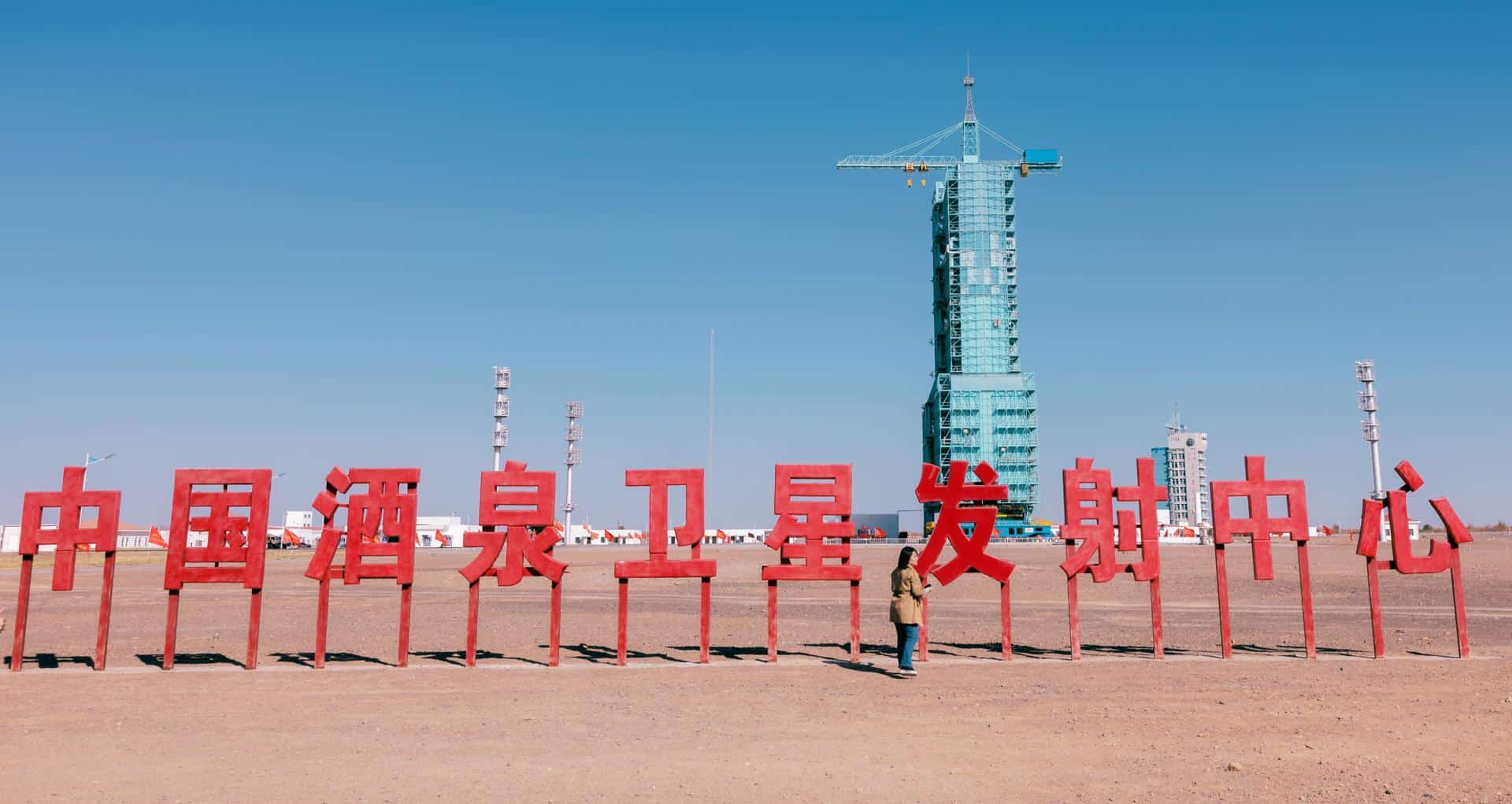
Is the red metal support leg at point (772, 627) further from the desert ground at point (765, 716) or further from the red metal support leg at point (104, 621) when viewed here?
the red metal support leg at point (104, 621)

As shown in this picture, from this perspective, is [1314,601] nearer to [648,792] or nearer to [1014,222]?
[648,792]

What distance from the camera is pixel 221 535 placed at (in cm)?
1622

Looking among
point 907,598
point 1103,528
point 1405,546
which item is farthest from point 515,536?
point 1405,546

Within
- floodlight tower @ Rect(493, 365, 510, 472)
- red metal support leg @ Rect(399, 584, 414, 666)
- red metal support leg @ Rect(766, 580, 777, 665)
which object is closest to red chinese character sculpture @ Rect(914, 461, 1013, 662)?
red metal support leg @ Rect(766, 580, 777, 665)

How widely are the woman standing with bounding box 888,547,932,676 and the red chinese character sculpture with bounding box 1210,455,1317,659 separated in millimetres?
5609

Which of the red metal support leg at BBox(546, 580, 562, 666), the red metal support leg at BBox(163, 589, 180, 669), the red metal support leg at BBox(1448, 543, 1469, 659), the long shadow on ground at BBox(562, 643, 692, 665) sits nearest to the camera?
the red metal support leg at BBox(163, 589, 180, 669)

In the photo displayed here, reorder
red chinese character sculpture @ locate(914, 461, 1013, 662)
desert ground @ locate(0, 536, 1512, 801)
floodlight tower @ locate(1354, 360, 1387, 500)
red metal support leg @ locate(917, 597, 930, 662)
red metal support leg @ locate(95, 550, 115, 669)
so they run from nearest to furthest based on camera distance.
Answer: desert ground @ locate(0, 536, 1512, 801)
red metal support leg @ locate(917, 597, 930, 662)
red metal support leg @ locate(95, 550, 115, 669)
red chinese character sculpture @ locate(914, 461, 1013, 662)
floodlight tower @ locate(1354, 360, 1387, 500)

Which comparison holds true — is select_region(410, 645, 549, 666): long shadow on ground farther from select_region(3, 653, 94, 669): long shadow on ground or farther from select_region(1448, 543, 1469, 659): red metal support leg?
select_region(1448, 543, 1469, 659): red metal support leg

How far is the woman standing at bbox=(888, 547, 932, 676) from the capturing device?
15.3 m

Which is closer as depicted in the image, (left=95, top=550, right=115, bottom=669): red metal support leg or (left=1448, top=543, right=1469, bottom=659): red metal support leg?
Answer: (left=95, top=550, right=115, bottom=669): red metal support leg

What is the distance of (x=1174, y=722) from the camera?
11938 mm

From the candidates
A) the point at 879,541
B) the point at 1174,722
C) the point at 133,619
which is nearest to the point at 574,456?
the point at 879,541

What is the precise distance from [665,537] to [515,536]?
8.24ft

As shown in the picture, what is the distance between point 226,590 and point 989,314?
275 feet
